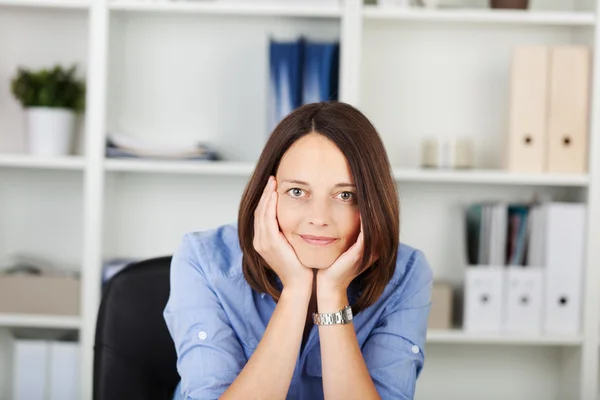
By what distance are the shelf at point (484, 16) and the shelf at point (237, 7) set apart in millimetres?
137

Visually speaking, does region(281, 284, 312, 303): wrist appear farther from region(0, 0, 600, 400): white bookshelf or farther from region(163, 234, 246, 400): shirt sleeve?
region(0, 0, 600, 400): white bookshelf

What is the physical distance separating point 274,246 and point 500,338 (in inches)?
Answer: 55.5

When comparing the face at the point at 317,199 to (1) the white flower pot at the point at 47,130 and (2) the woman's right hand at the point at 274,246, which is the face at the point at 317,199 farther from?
(1) the white flower pot at the point at 47,130

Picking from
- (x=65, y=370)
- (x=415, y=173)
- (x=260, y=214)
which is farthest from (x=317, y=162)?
(x=65, y=370)

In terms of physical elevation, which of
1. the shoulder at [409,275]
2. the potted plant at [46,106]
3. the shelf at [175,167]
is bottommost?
the shoulder at [409,275]

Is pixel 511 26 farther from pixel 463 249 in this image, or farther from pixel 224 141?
pixel 224 141

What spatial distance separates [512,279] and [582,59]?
704mm

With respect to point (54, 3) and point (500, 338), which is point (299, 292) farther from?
point (54, 3)

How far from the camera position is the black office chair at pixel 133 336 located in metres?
1.54

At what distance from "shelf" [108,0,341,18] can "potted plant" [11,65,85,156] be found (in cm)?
31

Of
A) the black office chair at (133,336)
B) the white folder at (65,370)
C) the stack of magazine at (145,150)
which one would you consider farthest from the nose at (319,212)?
the white folder at (65,370)

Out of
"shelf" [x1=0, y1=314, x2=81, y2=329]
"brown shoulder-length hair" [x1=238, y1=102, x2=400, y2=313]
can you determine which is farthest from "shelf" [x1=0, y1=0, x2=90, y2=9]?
"brown shoulder-length hair" [x1=238, y1=102, x2=400, y2=313]

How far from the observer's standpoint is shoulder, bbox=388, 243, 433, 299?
5.21ft

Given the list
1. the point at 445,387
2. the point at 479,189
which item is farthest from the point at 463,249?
the point at 445,387
